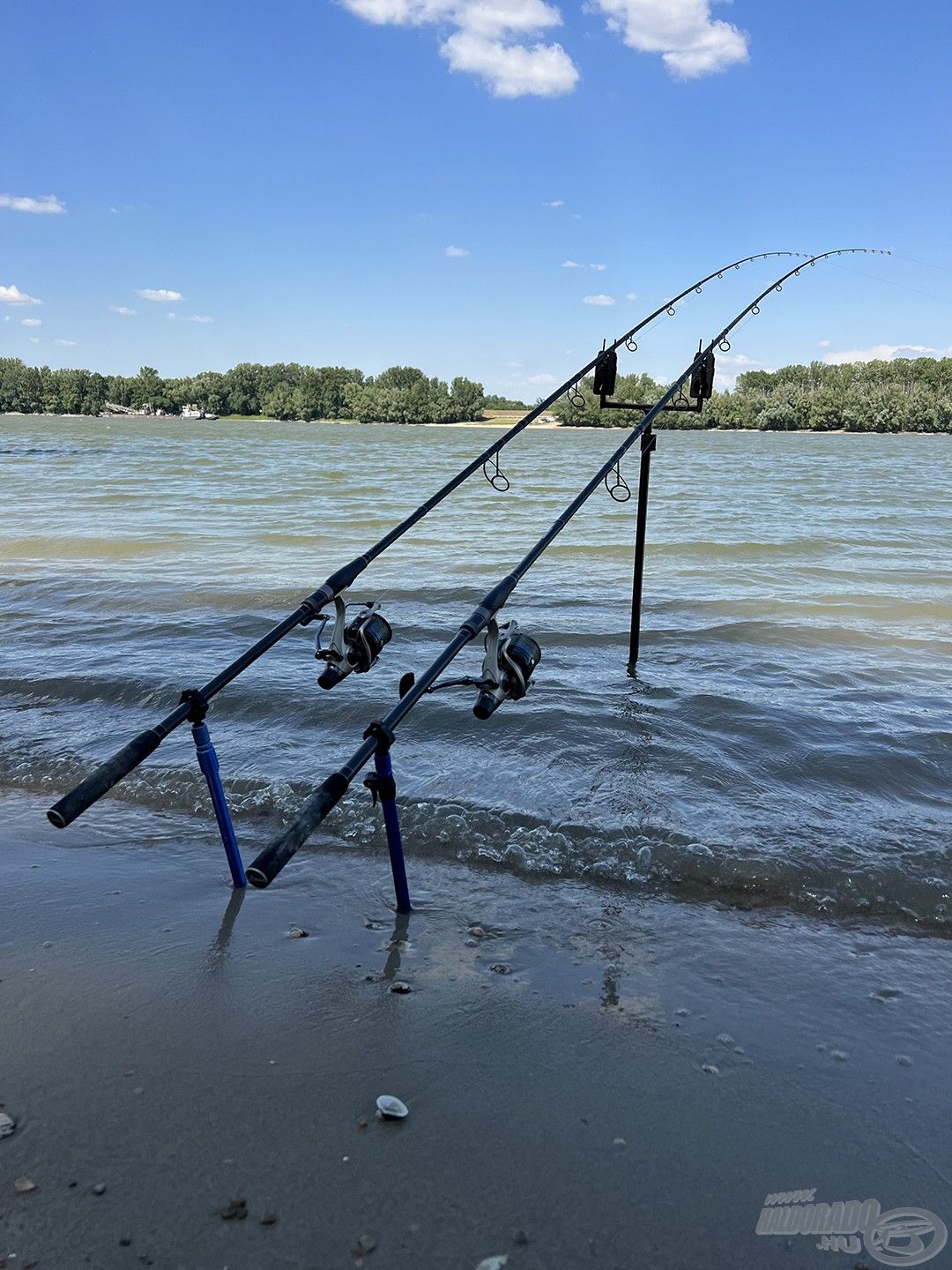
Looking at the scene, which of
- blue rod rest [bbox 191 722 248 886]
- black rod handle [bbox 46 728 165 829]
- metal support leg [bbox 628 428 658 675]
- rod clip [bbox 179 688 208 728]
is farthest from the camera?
metal support leg [bbox 628 428 658 675]

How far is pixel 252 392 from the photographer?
473 ft

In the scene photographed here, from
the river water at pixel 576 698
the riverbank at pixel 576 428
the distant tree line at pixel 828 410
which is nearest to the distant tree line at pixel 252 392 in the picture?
the riverbank at pixel 576 428

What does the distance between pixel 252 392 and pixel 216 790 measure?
14826 centimetres

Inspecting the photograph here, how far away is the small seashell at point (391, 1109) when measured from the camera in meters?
2.31

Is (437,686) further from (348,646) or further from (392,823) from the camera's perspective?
(348,646)

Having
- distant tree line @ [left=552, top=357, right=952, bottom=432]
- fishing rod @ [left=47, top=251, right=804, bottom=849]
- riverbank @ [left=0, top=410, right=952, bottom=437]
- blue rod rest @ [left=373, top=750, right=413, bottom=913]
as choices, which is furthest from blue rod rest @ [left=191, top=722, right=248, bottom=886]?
distant tree line @ [left=552, top=357, right=952, bottom=432]

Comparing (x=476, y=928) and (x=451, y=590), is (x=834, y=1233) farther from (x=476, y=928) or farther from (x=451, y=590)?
(x=451, y=590)

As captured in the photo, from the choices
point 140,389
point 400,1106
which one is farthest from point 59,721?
point 140,389

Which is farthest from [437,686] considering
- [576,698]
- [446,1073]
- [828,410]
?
[828,410]

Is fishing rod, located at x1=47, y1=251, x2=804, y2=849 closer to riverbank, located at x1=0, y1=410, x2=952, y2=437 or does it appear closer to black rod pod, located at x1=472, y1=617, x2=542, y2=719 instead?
black rod pod, located at x1=472, y1=617, x2=542, y2=719

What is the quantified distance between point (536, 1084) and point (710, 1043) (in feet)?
1.68

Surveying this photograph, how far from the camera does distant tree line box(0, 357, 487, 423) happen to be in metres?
128

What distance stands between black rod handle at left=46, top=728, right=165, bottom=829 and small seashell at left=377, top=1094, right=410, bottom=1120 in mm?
955

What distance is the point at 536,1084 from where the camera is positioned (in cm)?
246
